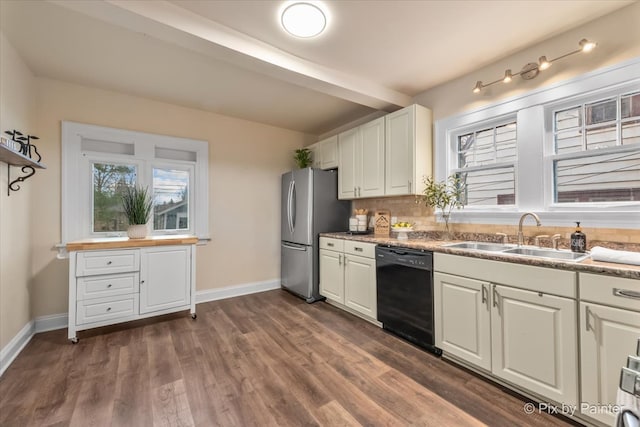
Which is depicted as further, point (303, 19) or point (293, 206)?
point (293, 206)

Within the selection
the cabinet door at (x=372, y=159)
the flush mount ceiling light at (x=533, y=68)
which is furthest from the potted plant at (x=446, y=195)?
the flush mount ceiling light at (x=533, y=68)

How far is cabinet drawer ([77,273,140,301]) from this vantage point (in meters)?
2.52

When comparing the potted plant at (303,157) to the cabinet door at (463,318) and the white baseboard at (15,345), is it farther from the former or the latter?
the white baseboard at (15,345)

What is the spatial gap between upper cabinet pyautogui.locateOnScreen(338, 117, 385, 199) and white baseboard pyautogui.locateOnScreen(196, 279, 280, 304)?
5.77 feet

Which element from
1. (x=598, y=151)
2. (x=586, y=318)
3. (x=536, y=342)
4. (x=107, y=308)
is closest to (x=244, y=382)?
(x=107, y=308)

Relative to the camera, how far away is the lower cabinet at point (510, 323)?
5.09ft

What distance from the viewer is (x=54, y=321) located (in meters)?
2.78

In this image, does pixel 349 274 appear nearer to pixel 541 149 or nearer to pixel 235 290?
pixel 235 290

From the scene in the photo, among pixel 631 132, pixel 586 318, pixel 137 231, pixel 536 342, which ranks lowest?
pixel 536 342

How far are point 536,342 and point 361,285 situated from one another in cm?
156

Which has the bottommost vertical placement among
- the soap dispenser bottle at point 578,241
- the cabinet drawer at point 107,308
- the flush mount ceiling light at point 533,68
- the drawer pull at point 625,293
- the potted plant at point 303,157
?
the cabinet drawer at point 107,308

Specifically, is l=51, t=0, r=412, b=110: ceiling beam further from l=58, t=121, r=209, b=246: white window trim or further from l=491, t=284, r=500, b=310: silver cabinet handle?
l=491, t=284, r=500, b=310: silver cabinet handle

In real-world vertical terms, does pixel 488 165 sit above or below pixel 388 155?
below

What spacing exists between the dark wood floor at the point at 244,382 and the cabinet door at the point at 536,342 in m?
0.16
